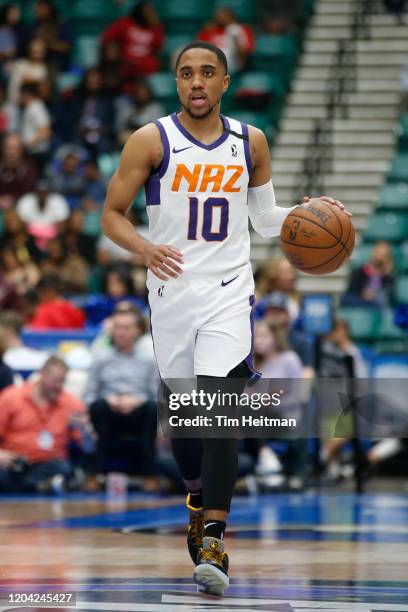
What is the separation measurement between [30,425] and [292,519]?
3.37 m

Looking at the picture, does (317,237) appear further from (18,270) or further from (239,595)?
(18,270)

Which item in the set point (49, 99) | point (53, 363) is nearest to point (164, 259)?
point (53, 363)

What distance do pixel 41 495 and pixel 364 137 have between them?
8455mm

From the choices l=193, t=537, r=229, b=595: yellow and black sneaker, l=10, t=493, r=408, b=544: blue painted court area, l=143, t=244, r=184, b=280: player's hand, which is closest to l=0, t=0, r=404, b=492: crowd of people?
l=10, t=493, r=408, b=544: blue painted court area

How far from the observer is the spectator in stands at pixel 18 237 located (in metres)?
17.2

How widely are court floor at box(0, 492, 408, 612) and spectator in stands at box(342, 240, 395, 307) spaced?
4341 millimetres

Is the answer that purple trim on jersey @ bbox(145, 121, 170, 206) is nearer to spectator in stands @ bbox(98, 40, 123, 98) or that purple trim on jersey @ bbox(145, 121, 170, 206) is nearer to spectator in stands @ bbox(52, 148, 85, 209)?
spectator in stands @ bbox(52, 148, 85, 209)

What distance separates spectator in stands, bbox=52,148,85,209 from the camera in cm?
1856

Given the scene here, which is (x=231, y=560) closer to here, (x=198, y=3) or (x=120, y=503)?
(x=120, y=503)

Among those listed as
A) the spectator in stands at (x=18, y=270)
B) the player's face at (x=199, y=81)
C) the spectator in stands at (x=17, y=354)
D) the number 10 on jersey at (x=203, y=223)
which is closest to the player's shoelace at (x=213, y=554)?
the number 10 on jersey at (x=203, y=223)

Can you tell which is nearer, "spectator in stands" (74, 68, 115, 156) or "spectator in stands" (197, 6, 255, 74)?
"spectator in stands" (74, 68, 115, 156)

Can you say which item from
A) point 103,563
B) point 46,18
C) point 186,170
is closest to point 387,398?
point 103,563

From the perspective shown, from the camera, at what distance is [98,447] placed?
12656 mm

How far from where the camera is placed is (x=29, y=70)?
20.0 meters
